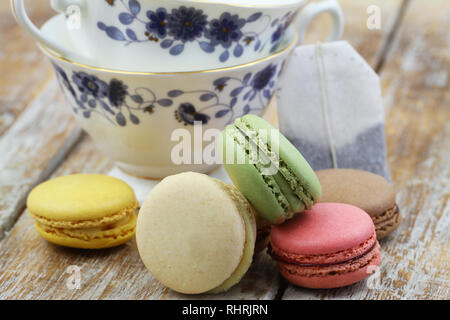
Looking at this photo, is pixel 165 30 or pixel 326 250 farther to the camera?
pixel 165 30

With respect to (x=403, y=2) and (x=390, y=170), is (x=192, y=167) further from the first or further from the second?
(x=403, y=2)

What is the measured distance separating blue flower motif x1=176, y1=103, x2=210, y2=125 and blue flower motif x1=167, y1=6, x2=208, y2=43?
0.08 meters

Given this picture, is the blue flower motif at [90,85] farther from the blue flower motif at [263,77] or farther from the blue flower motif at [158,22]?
the blue flower motif at [263,77]

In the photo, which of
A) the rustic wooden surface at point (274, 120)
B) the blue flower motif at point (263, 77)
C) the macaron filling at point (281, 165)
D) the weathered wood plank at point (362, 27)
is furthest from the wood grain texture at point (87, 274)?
the weathered wood plank at point (362, 27)

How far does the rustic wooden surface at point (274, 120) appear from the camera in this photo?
71 centimetres

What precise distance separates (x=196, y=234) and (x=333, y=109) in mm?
368

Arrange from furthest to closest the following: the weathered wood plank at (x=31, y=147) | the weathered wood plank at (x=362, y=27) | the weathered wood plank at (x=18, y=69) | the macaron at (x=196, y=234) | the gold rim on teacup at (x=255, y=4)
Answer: the weathered wood plank at (x=362, y=27) → the weathered wood plank at (x=18, y=69) → the weathered wood plank at (x=31, y=147) → the gold rim on teacup at (x=255, y=4) → the macaron at (x=196, y=234)

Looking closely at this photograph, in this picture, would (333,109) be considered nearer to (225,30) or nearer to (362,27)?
(225,30)

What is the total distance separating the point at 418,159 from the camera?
3.28ft

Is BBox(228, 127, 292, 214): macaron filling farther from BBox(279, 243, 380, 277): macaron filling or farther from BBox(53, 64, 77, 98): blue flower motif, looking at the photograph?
BBox(53, 64, 77, 98): blue flower motif

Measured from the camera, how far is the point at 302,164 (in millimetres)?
675

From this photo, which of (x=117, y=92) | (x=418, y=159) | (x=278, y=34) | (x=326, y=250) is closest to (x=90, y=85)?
(x=117, y=92)

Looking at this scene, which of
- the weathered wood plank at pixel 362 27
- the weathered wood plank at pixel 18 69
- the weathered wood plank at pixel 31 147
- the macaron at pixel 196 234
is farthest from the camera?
the weathered wood plank at pixel 362 27

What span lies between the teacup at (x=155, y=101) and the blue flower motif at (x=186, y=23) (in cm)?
5
